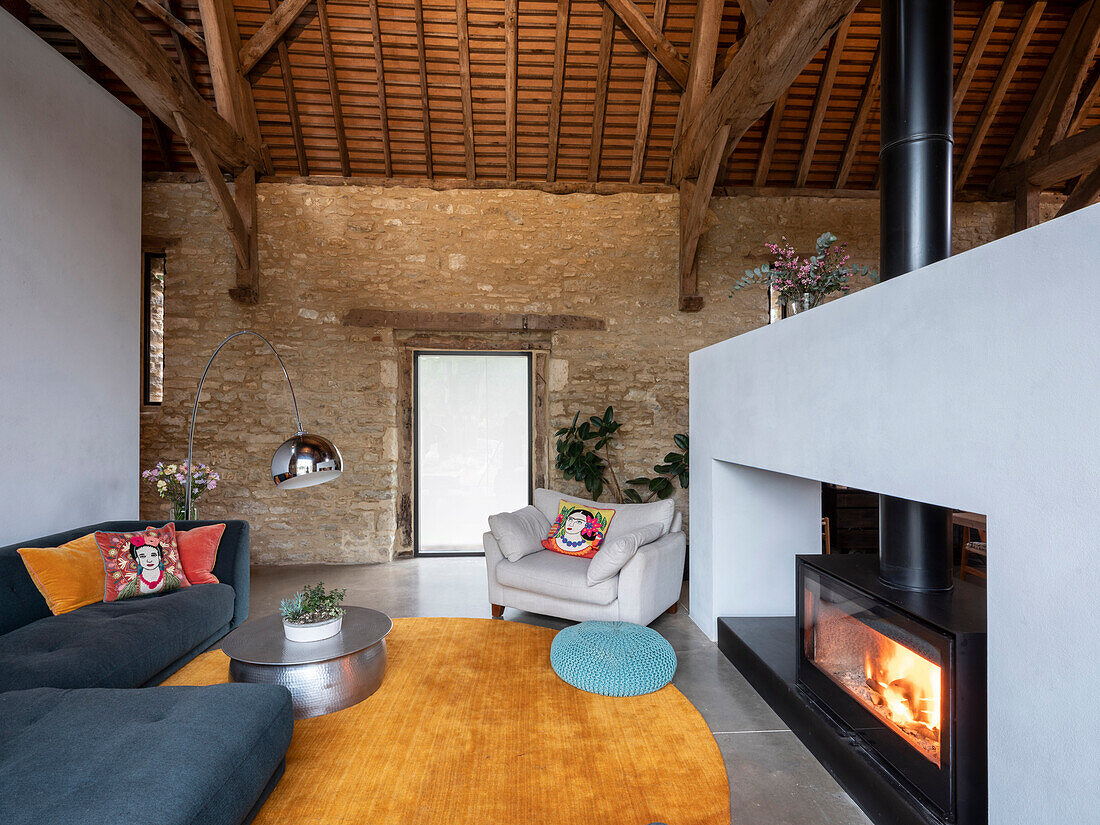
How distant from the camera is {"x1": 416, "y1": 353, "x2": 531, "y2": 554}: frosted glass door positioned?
6.23m

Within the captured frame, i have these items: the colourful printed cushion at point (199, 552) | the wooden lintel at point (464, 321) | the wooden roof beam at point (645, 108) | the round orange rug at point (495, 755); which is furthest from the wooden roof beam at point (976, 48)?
the colourful printed cushion at point (199, 552)

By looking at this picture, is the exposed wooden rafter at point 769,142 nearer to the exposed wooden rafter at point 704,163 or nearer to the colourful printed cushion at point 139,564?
the exposed wooden rafter at point 704,163

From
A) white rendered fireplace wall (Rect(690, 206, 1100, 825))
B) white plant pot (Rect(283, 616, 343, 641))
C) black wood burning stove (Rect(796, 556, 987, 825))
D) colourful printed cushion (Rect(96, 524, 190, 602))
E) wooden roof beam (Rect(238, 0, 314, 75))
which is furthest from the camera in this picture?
wooden roof beam (Rect(238, 0, 314, 75))

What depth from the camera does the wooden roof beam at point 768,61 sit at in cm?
321

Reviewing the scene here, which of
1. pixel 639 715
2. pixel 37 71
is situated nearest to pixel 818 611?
pixel 639 715

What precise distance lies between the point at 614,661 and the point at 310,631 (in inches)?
57.9

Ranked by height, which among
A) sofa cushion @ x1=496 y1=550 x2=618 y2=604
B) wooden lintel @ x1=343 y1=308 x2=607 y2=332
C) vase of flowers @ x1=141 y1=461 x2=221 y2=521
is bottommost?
sofa cushion @ x1=496 y1=550 x2=618 y2=604

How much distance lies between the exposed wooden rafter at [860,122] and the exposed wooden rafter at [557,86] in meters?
2.65

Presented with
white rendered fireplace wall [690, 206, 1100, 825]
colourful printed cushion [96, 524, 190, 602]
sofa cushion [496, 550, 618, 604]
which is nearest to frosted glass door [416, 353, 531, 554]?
sofa cushion [496, 550, 618, 604]

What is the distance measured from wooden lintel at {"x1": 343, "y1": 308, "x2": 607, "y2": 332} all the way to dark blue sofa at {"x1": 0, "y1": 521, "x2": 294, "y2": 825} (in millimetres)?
3262

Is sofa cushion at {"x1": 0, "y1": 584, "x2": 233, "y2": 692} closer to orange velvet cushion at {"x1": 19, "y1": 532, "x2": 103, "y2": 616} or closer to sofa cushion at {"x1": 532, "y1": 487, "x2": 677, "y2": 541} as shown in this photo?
orange velvet cushion at {"x1": 19, "y1": 532, "x2": 103, "y2": 616}

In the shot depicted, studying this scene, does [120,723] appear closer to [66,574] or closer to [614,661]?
[66,574]

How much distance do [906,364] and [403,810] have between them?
7.35 feet

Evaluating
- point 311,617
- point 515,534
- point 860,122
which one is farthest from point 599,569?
point 860,122
